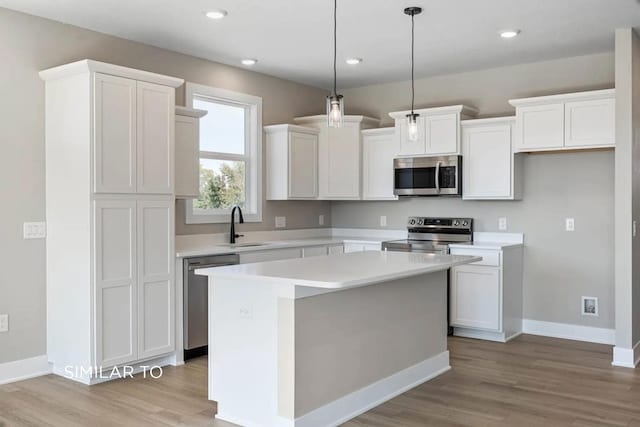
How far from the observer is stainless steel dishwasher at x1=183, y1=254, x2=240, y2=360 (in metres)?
4.53

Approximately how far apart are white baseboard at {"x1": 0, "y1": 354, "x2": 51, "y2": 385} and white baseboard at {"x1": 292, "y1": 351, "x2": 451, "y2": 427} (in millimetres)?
2195

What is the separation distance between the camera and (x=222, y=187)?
566 centimetres

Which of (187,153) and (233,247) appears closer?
(187,153)

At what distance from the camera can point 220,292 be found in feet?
10.9

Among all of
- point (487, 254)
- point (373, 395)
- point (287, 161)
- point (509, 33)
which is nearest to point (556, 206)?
point (487, 254)

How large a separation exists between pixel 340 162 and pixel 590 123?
8.25 ft

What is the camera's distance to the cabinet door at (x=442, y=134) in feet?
18.4

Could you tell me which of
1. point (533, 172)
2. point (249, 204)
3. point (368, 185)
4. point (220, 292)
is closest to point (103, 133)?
point (220, 292)

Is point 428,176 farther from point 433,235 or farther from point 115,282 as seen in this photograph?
point 115,282

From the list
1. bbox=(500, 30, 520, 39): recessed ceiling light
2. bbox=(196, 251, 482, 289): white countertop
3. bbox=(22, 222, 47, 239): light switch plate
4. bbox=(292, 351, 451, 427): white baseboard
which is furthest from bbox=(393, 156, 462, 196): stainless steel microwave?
bbox=(22, 222, 47, 239): light switch plate

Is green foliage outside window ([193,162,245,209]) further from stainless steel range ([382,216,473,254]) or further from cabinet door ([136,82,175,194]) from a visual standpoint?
stainless steel range ([382,216,473,254])

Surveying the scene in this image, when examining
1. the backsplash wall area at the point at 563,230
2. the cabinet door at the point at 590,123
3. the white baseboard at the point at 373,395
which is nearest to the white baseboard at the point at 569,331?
the backsplash wall area at the point at 563,230

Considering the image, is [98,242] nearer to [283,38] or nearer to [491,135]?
[283,38]

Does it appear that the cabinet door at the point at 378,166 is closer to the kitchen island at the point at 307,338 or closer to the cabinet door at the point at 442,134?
the cabinet door at the point at 442,134
